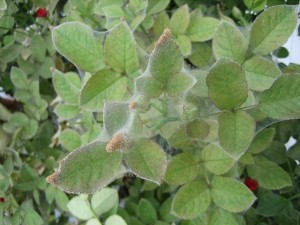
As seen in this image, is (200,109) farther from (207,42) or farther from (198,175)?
(207,42)

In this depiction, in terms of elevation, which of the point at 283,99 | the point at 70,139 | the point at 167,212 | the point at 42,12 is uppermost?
the point at 283,99

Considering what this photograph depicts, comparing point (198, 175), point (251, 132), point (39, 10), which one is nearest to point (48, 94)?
point (39, 10)

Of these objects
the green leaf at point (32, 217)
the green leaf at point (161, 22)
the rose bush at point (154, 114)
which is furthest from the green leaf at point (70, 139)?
the green leaf at point (161, 22)

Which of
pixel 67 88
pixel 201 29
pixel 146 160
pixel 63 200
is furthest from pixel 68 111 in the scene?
pixel 146 160

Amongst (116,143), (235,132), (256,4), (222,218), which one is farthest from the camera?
(256,4)

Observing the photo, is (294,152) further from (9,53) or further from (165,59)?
(9,53)

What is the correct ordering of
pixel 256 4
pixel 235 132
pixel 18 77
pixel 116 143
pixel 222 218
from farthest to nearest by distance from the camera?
pixel 18 77, pixel 256 4, pixel 222 218, pixel 235 132, pixel 116 143
